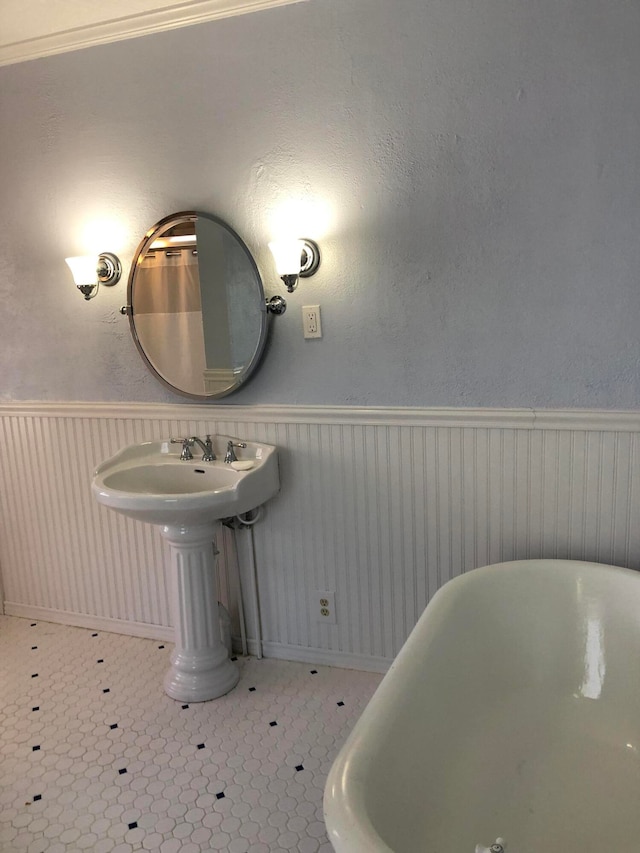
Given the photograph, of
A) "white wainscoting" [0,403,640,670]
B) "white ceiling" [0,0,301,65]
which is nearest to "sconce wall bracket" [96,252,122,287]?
"white wainscoting" [0,403,640,670]

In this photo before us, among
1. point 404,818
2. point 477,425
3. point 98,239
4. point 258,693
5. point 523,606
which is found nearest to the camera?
point 404,818

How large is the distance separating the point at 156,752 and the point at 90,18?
2522mm

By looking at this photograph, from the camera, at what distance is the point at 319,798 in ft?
6.46

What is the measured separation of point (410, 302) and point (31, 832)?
1.93 m

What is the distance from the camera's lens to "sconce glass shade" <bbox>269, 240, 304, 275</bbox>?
91.7 inches

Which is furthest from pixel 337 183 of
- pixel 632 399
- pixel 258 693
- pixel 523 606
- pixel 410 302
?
pixel 258 693

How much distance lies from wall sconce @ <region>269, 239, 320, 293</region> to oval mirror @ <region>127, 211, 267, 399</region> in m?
0.15

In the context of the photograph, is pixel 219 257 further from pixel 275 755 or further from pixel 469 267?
pixel 275 755

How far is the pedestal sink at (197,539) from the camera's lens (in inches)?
96.3

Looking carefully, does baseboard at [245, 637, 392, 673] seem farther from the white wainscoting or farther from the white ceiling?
the white ceiling

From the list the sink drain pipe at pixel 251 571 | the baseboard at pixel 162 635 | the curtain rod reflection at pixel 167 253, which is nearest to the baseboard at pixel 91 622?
the baseboard at pixel 162 635

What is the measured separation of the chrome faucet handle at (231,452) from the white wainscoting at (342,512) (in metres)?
0.07

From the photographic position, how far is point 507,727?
1925 millimetres

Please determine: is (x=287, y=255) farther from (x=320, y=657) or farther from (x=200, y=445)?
(x=320, y=657)
